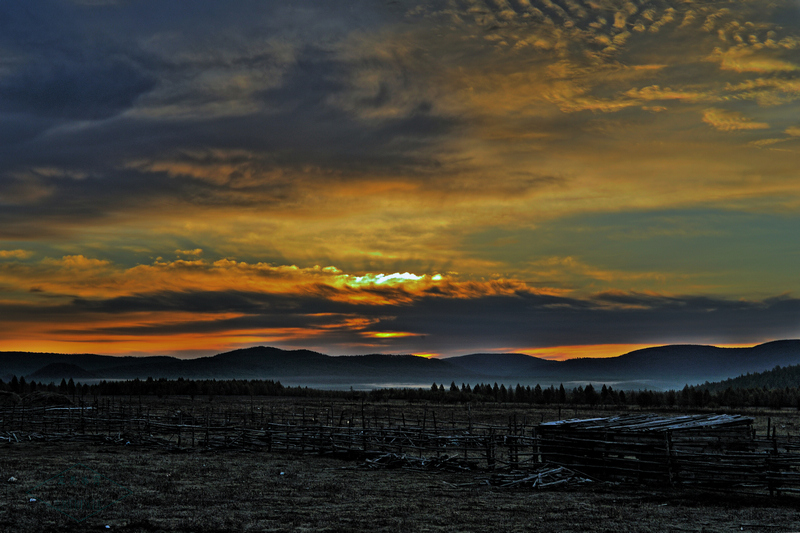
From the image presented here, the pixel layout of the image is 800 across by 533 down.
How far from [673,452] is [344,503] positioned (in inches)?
449

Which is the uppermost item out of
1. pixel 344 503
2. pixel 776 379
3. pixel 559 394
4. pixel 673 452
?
pixel 673 452

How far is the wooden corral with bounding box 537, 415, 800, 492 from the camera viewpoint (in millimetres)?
19594

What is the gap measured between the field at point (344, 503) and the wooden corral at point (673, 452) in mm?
1062

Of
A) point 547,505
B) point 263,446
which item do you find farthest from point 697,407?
point 547,505

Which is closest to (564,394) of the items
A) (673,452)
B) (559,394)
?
(559,394)

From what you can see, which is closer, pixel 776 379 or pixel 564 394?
pixel 564 394

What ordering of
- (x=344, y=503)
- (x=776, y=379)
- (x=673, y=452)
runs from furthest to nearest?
(x=776, y=379), (x=673, y=452), (x=344, y=503)

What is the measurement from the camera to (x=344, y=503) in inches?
694

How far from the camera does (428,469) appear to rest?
83.8ft

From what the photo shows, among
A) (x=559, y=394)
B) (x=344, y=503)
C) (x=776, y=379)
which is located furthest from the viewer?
(x=776, y=379)

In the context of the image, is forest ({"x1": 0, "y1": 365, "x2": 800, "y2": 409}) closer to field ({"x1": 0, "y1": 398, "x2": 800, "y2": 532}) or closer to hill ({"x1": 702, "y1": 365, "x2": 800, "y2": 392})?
hill ({"x1": 702, "y1": 365, "x2": 800, "y2": 392})

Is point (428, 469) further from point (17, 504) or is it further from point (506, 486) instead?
point (17, 504)

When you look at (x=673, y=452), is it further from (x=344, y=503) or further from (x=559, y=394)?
(x=559, y=394)

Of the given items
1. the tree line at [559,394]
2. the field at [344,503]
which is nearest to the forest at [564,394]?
Answer: the tree line at [559,394]
